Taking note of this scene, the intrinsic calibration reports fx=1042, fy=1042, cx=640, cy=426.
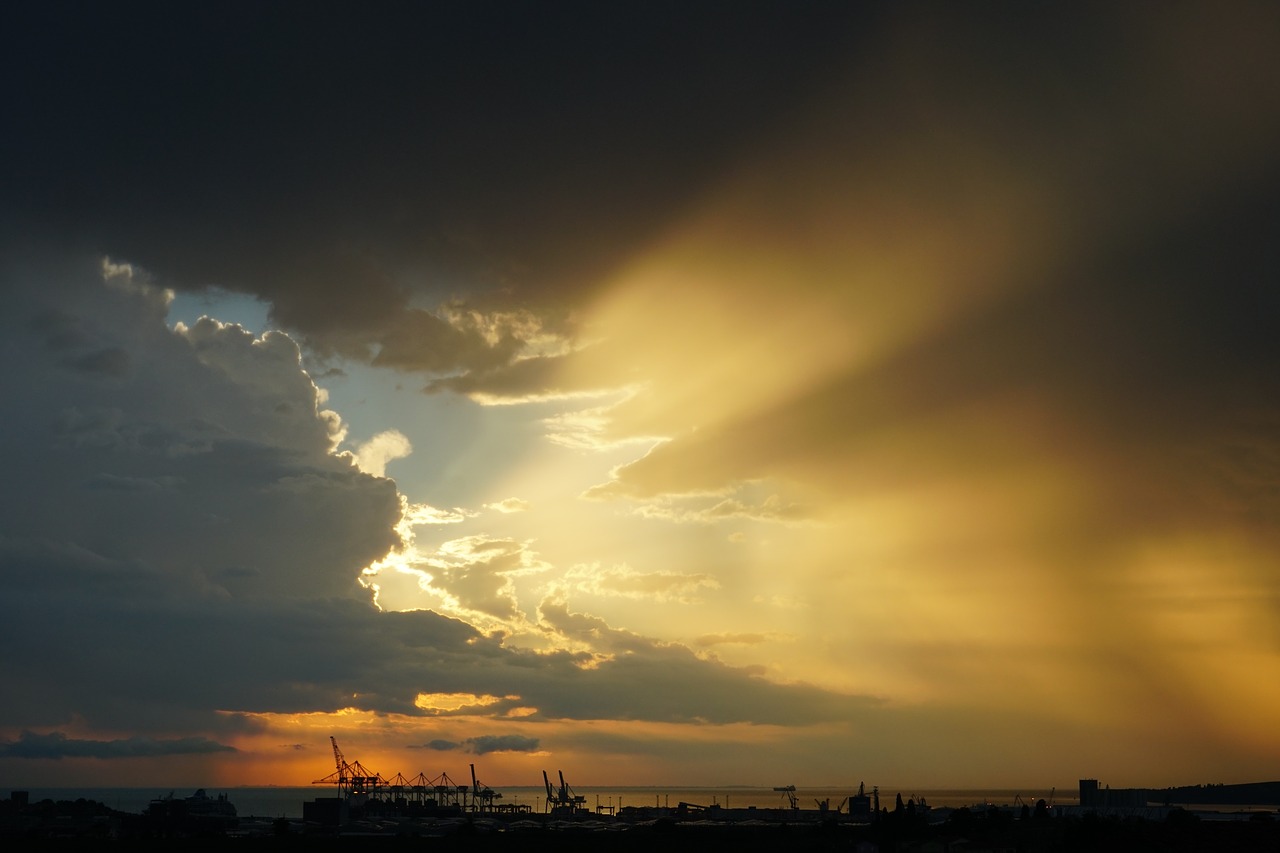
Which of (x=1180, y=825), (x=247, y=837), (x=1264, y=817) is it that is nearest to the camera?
(x=1180, y=825)

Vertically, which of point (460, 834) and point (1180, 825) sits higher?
point (1180, 825)

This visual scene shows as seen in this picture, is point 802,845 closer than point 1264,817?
No

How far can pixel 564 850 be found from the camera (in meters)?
113

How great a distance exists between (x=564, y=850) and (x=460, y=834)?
49.5m

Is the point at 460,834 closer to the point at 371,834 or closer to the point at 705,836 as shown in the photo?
the point at 371,834

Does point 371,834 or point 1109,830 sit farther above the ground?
point 1109,830

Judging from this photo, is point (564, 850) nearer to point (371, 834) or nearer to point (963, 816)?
point (963, 816)

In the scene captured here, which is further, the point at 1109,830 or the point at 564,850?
the point at 564,850

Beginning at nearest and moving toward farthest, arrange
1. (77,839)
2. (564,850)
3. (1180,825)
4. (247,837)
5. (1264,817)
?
(1180,825)
(1264,817)
(564,850)
(77,839)
(247,837)

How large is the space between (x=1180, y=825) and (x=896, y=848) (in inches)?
945

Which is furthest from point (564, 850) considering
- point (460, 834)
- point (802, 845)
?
point (460, 834)

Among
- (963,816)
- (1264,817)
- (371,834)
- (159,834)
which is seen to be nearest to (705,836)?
(963,816)

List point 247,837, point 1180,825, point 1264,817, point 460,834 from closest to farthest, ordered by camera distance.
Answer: point 1180,825 → point 1264,817 → point 247,837 → point 460,834

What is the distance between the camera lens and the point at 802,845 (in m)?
118
